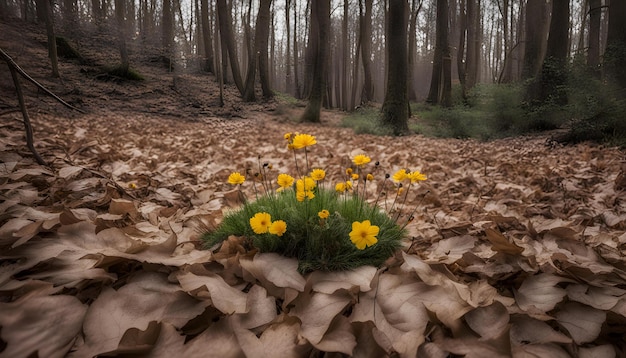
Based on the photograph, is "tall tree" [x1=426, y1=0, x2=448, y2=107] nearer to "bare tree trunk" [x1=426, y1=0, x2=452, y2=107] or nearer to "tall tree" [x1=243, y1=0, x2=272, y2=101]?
"bare tree trunk" [x1=426, y1=0, x2=452, y2=107]

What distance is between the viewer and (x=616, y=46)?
498 cm

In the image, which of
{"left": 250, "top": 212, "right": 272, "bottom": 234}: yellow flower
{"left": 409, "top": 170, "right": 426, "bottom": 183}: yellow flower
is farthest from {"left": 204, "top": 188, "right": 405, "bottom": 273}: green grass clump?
{"left": 409, "top": 170, "right": 426, "bottom": 183}: yellow flower

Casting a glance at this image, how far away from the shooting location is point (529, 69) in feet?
24.6

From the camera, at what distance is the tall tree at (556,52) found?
584cm

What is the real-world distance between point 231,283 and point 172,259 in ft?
0.70

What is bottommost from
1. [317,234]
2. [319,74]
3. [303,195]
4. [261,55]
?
[317,234]

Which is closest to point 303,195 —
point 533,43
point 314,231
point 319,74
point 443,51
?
point 314,231

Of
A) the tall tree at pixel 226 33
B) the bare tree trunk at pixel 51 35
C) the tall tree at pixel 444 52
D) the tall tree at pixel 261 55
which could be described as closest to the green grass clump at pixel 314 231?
the bare tree trunk at pixel 51 35

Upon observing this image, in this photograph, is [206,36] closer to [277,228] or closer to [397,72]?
[397,72]

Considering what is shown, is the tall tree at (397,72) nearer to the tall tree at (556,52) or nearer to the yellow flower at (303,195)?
the tall tree at (556,52)

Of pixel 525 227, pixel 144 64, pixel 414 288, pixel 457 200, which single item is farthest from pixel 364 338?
pixel 144 64

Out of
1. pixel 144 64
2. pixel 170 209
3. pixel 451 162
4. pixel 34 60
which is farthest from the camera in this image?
pixel 144 64

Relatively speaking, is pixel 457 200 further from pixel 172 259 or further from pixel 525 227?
pixel 172 259

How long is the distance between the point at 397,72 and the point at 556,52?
278 cm
